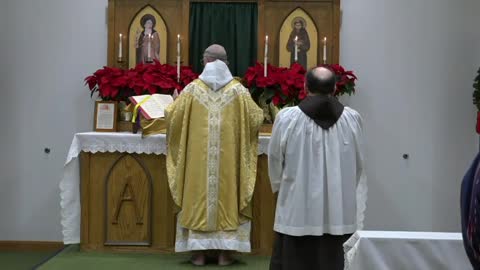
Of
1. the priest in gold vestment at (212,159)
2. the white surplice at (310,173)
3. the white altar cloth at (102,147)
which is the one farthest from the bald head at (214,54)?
the white surplice at (310,173)

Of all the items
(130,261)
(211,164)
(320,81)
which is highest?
(320,81)

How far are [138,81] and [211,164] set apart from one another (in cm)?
111

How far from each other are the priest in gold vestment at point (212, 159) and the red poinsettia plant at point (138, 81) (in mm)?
621

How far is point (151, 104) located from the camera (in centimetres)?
569

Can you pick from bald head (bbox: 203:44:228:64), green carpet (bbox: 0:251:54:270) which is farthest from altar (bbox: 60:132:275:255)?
bald head (bbox: 203:44:228:64)

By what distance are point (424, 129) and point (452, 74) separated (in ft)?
1.98

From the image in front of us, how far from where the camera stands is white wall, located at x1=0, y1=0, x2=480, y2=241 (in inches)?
264

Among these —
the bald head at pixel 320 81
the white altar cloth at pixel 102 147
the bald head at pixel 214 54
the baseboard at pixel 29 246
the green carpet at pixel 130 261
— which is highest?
the bald head at pixel 214 54

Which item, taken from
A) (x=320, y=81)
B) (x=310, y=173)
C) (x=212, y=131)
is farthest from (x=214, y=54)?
(x=310, y=173)

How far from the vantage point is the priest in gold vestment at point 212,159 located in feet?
17.6

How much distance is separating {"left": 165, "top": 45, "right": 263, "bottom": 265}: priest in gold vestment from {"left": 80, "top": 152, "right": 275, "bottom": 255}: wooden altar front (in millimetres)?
311

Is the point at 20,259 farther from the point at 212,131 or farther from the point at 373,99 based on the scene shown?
the point at 373,99

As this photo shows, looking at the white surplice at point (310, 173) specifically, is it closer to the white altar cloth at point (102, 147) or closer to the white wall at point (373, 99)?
the white altar cloth at point (102, 147)

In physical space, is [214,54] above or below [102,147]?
above
